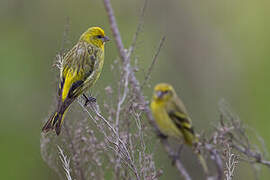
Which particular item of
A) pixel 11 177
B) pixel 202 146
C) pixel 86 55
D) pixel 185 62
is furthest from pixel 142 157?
pixel 185 62

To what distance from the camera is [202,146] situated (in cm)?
416

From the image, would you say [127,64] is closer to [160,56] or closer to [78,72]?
[78,72]

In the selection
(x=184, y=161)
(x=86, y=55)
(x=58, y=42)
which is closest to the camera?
(x=86, y=55)

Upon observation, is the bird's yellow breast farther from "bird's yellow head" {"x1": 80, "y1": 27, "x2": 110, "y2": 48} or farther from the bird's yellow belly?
"bird's yellow head" {"x1": 80, "y1": 27, "x2": 110, "y2": 48}

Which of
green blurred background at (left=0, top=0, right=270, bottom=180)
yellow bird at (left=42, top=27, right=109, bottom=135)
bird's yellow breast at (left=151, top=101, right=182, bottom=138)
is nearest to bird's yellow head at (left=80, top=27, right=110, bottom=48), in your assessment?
yellow bird at (left=42, top=27, right=109, bottom=135)

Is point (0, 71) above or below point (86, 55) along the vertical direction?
above

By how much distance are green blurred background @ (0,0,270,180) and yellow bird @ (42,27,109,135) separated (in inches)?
142

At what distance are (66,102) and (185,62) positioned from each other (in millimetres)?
6017

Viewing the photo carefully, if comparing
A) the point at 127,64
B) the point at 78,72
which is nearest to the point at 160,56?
the point at 78,72

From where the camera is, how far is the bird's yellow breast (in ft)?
17.2

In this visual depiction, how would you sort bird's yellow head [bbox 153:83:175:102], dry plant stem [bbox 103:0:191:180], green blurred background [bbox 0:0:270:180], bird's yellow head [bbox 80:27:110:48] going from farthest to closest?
green blurred background [bbox 0:0:270:180], bird's yellow head [bbox 80:27:110:48], bird's yellow head [bbox 153:83:175:102], dry plant stem [bbox 103:0:191:180]

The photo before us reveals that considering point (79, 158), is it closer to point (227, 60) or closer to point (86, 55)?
point (86, 55)

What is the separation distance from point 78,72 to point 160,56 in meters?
5.54

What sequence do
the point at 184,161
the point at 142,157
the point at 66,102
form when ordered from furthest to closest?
the point at 184,161
the point at 66,102
the point at 142,157
